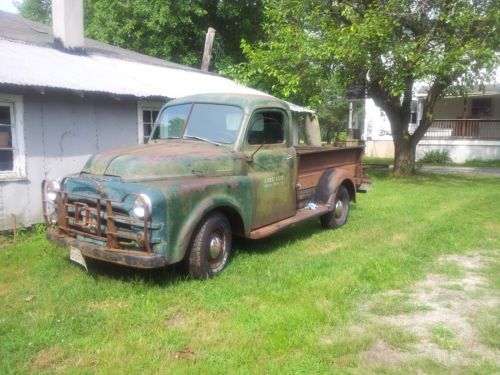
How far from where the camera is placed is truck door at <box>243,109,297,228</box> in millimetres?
5746

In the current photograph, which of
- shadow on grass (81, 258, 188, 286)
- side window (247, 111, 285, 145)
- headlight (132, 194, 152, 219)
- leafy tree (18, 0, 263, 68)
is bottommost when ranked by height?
shadow on grass (81, 258, 188, 286)

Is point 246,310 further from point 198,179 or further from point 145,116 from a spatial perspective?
point 145,116

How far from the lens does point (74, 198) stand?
4.92 meters

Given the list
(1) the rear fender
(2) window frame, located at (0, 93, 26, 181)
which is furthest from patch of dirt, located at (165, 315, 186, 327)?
(2) window frame, located at (0, 93, 26, 181)

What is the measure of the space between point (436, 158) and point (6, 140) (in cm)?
2014

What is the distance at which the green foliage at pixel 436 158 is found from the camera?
22609 millimetres

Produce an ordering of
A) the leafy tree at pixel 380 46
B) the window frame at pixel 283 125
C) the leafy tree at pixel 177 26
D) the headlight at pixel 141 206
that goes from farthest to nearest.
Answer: the leafy tree at pixel 177 26 → the leafy tree at pixel 380 46 → the window frame at pixel 283 125 → the headlight at pixel 141 206

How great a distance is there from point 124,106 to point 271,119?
13.8 feet

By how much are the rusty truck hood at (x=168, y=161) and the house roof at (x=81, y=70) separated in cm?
Answer: 279

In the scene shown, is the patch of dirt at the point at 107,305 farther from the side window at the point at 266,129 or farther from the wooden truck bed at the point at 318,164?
the wooden truck bed at the point at 318,164

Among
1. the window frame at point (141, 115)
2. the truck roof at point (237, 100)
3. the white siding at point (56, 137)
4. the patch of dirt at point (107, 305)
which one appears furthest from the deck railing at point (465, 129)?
the patch of dirt at point (107, 305)

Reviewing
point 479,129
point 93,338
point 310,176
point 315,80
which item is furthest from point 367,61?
point 479,129

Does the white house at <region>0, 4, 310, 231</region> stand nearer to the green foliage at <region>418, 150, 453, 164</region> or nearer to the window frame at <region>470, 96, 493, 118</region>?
the green foliage at <region>418, 150, 453, 164</region>

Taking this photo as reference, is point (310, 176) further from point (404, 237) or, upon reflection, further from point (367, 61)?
point (367, 61)
